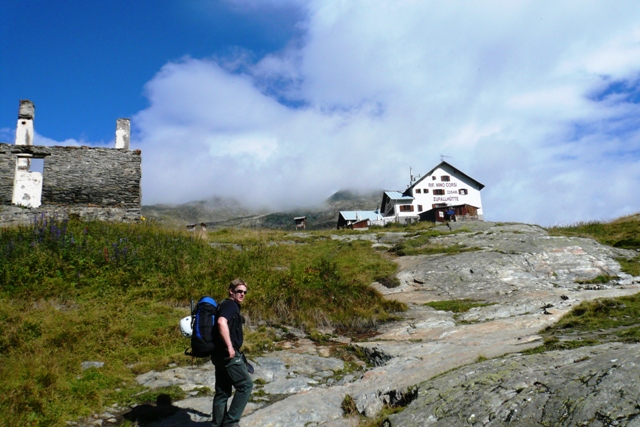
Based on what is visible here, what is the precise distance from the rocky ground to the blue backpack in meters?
1.08

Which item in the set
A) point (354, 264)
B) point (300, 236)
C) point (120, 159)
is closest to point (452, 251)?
point (354, 264)

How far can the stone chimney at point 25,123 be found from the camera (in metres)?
21.7

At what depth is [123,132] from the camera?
23.2 meters

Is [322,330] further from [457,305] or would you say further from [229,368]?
[229,368]

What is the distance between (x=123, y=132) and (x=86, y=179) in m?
3.15

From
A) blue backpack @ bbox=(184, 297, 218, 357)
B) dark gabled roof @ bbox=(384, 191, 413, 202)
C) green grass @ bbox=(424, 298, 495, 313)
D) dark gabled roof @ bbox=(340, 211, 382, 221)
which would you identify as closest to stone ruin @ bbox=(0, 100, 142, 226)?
green grass @ bbox=(424, 298, 495, 313)

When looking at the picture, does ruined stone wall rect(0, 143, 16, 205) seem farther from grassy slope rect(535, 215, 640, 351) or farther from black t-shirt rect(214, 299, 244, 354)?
grassy slope rect(535, 215, 640, 351)

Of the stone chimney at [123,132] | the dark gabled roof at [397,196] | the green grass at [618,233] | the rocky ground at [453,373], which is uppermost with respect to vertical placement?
the dark gabled roof at [397,196]

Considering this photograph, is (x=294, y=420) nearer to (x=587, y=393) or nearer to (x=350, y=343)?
(x=587, y=393)

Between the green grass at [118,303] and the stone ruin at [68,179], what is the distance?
481 cm

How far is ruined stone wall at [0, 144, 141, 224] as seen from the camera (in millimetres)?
20688

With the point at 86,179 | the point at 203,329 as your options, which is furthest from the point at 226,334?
the point at 86,179

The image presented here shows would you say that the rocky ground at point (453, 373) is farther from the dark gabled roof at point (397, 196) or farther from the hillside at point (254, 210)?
the hillside at point (254, 210)

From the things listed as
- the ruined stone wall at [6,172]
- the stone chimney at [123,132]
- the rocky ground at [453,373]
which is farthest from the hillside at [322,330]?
the stone chimney at [123,132]
